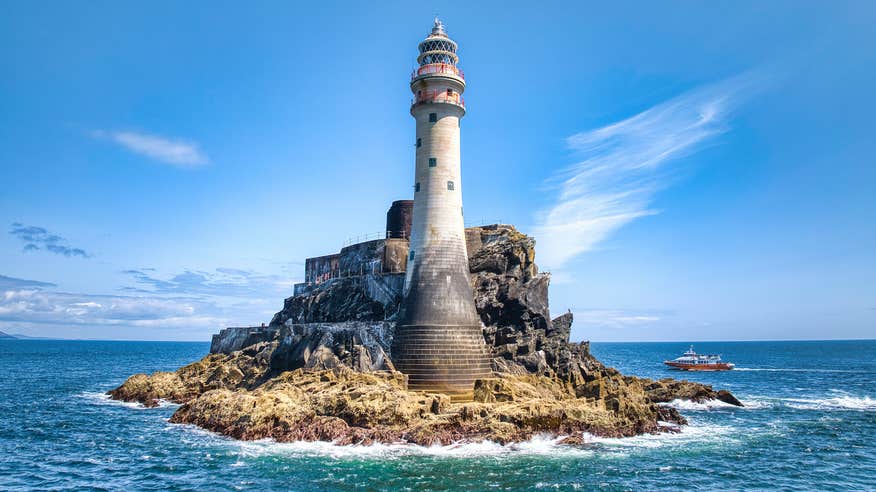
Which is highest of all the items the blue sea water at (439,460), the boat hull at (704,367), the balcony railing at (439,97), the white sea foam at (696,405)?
the balcony railing at (439,97)

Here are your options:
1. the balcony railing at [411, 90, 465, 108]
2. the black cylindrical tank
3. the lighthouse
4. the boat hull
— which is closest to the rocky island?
the lighthouse

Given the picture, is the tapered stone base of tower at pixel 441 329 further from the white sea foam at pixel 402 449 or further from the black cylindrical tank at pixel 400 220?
the black cylindrical tank at pixel 400 220

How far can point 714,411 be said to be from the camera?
3806cm

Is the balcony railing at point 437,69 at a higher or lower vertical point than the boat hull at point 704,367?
higher

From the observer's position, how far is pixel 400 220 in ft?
156

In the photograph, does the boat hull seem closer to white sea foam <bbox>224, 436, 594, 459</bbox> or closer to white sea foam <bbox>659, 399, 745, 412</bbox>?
white sea foam <bbox>659, 399, 745, 412</bbox>

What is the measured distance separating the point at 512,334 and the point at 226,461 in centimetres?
1998

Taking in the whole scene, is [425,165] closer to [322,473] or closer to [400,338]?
[400,338]

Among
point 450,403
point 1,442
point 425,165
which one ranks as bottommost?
point 1,442

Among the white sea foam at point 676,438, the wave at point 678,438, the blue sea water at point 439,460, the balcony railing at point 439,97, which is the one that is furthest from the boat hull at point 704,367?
the balcony railing at point 439,97

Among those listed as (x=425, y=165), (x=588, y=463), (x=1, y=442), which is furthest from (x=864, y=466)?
(x=1, y=442)

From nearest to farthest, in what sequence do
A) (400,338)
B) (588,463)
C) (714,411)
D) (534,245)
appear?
(588,463) < (400,338) < (714,411) < (534,245)

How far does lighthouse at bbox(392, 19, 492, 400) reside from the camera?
32.8 metres

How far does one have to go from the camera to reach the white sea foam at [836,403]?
40.9m
